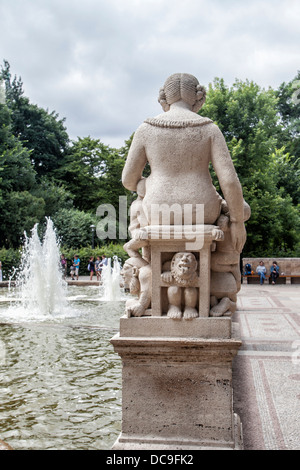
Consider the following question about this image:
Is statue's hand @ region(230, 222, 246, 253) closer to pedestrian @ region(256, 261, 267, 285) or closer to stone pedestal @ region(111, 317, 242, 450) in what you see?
stone pedestal @ region(111, 317, 242, 450)

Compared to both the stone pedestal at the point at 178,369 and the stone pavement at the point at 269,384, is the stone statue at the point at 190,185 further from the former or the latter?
the stone pavement at the point at 269,384

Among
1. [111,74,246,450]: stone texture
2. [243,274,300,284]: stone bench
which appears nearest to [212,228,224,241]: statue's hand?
[111,74,246,450]: stone texture

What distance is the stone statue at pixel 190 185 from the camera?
3285mm

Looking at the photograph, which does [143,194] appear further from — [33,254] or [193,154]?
[33,254]

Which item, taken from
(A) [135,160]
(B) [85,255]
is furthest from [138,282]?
(B) [85,255]

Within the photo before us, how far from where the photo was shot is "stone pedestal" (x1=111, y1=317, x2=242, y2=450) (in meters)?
3.12

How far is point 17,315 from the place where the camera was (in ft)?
34.7

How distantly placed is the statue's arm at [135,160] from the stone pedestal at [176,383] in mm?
1115

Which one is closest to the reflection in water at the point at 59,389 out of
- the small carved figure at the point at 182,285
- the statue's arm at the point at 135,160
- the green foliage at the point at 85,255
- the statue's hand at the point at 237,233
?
the small carved figure at the point at 182,285

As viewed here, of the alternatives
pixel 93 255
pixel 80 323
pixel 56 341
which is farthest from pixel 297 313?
pixel 93 255

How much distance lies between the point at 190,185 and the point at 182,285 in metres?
0.73

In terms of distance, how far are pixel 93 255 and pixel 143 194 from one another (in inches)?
890

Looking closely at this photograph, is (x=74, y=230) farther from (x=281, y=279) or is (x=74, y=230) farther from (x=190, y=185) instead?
(x=190, y=185)

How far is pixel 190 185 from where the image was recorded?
3.34 metres
